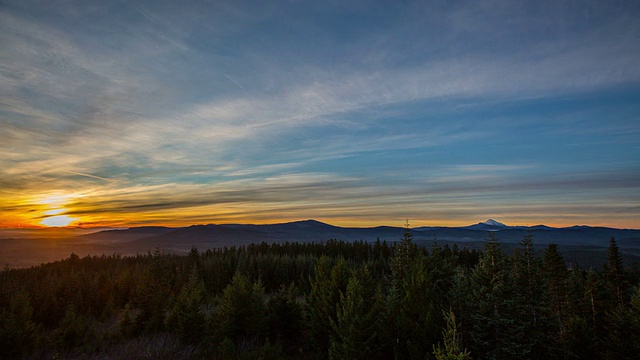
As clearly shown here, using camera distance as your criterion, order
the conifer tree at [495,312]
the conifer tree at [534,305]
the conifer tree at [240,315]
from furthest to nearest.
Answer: the conifer tree at [240,315] < the conifer tree at [534,305] < the conifer tree at [495,312]

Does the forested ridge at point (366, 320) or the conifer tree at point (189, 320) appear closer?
the forested ridge at point (366, 320)

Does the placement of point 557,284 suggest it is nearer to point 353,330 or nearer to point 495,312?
point 495,312

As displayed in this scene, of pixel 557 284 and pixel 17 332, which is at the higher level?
pixel 557 284

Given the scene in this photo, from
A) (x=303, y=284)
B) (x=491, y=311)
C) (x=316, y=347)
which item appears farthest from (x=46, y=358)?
(x=303, y=284)

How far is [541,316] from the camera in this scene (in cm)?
3195

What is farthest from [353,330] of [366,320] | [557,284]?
[557,284]

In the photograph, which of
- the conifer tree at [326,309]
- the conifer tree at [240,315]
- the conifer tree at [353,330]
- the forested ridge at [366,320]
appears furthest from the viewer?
the conifer tree at [326,309]

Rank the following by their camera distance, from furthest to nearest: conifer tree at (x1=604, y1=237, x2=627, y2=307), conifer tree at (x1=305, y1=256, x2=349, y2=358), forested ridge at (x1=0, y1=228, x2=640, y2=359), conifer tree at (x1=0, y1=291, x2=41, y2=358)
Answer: conifer tree at (x1=604, y1=237, x2=627, y2=307)
conifer tree at (x1=305, y1=256, x2=349, y2=358)
forested ridge at (x1=0, y1=228, x2=640, y2=359)
conifer tree at (x1=0, y1=291, x2=41, y2=358)

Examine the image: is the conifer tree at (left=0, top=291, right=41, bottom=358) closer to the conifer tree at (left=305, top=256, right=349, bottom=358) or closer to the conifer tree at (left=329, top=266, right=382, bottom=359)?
the conifer tree at (left=305, top=256, right=349, bottom=358)

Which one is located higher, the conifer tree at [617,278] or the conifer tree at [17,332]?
the conifer tree at [617,278]

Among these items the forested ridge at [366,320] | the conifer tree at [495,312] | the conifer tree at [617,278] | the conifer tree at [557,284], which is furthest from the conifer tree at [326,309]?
the conifer tree at [617,278]

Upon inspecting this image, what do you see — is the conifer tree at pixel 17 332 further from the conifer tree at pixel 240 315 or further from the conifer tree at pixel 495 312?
the conifer tree at pixel 495 312

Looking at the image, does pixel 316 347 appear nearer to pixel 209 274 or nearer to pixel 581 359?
pixel 581 359

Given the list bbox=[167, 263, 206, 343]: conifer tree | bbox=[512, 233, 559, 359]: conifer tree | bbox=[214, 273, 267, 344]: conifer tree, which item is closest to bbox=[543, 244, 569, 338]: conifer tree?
bbox=[512, 233, 559, 359]: conifer tree
